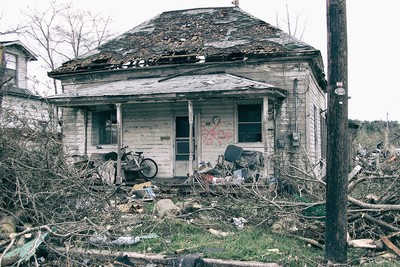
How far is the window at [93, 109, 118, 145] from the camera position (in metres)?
14.8

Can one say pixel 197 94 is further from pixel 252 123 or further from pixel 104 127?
pixel 104 127

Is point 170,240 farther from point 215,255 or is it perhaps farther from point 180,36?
point 180,36

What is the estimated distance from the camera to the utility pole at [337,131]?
5.11 metres

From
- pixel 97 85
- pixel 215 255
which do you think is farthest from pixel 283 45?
pixel 215 255

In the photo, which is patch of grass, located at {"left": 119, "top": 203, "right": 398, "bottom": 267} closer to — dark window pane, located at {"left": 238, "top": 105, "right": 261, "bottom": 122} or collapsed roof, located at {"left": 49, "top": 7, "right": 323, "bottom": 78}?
dark window pane, located at {"left": 238, "top": 105, "right": 261, "bottom": 122}

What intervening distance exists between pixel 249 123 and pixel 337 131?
8015mm

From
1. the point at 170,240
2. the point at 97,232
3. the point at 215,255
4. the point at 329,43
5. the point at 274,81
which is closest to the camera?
the point at 329,43

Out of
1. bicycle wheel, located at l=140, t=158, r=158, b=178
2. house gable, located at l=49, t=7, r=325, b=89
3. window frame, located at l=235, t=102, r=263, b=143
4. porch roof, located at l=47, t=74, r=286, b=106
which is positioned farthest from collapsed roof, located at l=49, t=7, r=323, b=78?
bicycle wheel, located at l=140, t=158, r=158, b=178

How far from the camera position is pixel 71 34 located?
37.3 m

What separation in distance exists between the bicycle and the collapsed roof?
11.7 feet

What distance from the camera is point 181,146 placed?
13992mm

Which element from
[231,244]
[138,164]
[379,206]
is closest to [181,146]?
[138,164]

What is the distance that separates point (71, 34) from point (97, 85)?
2433 cm

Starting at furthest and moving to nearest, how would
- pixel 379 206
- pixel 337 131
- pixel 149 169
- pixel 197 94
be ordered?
pixel 149 169 < pixel 197 94 < pixel 379 206 < pixel 337 131
